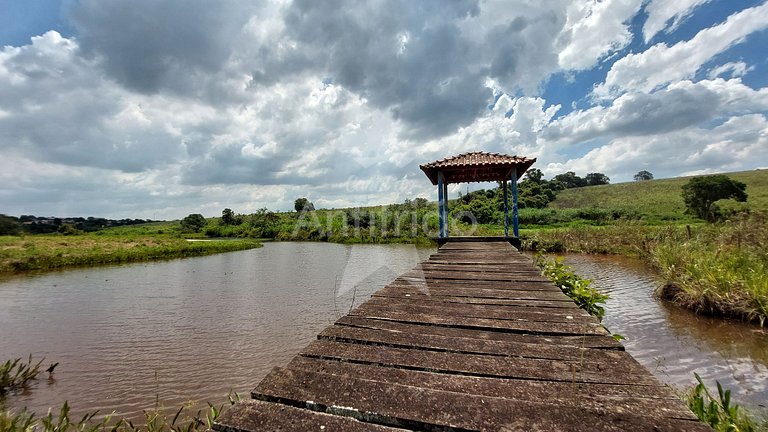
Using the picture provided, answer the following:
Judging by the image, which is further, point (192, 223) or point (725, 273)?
point (192, 223)

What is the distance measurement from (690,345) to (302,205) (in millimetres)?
68536

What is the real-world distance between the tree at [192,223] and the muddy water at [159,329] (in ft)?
175

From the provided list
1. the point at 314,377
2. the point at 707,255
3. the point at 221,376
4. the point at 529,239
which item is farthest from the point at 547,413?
the point at 529,239

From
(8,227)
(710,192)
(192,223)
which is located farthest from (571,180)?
(8,227)

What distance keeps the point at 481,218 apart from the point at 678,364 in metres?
35.3

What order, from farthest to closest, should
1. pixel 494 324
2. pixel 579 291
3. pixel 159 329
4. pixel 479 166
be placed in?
pixel 479 166, pixel 159 329, pixel 579 291, pixel 494 324

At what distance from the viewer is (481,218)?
40281mm

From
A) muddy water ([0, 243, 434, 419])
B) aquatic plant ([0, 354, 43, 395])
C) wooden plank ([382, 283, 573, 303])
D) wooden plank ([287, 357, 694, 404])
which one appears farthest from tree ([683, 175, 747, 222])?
aquatic plant ([0, 354, 43, 395])

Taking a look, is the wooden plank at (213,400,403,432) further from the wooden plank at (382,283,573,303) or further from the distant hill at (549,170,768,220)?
the distant hill at (549,170,768,220)

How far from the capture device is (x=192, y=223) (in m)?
67.1

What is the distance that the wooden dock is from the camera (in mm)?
1441

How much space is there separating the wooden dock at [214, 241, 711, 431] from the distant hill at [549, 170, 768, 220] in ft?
145

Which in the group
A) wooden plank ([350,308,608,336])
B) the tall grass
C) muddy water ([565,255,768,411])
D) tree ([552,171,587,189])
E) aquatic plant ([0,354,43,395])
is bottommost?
muddy water ([565,255,768,411])

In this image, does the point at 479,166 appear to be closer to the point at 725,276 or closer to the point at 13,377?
the point at 725,276
